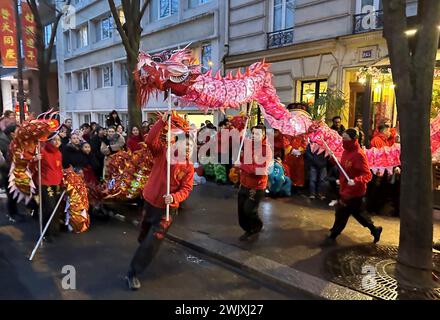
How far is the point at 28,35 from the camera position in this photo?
20.2 meters

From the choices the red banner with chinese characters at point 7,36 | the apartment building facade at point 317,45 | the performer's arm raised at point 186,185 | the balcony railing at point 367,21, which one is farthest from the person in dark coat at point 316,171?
the red banner with chinese characters at point 7,36

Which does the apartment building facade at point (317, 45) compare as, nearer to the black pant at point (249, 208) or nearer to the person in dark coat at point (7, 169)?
the black pant at point (249, 208)

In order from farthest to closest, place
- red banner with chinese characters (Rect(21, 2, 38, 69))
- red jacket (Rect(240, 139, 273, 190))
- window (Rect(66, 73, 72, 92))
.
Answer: window (Rect(66, 73, 72, 92)), red banner with chinese characters (Rect(21, 2, 38, 69)), red jacket (Rect(240, 139, 273, 190))

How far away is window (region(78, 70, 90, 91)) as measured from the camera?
83.7 feet

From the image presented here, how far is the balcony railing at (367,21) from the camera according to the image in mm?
9641

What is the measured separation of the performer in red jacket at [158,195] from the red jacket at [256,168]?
137 cm

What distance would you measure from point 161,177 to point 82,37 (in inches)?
987

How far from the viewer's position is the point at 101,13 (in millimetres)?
22391

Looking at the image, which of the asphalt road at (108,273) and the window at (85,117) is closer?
the asphalt road at (108,273)

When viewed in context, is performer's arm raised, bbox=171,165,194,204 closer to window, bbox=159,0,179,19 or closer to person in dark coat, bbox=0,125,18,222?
person in dark coat, bbox=0,125,18,222

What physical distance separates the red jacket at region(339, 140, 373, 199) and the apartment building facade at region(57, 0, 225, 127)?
9315mm

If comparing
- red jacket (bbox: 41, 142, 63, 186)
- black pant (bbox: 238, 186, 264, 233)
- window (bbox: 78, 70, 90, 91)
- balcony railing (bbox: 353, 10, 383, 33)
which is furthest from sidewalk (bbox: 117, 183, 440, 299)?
window (bbox: 78, 70, 90, 91)

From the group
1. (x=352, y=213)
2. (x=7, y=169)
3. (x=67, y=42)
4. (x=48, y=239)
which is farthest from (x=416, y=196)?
(x=67, y=42)
